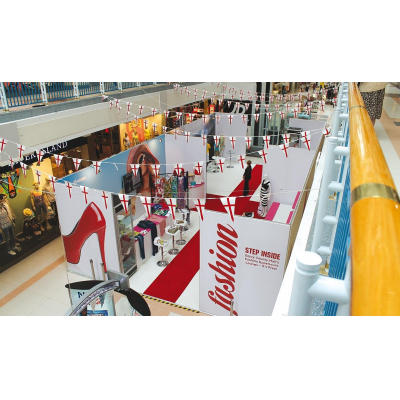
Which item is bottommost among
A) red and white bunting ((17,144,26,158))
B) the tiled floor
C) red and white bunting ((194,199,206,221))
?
the tiled floor

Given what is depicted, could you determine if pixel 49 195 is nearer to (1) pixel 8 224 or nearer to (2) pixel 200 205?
(1) pixel 8 224

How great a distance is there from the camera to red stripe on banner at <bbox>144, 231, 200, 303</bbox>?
7258mm

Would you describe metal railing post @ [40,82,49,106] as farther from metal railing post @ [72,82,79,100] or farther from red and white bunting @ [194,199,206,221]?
red and white bunting @ [194,199,206,221]

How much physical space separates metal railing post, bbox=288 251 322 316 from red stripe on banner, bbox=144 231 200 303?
263 inches

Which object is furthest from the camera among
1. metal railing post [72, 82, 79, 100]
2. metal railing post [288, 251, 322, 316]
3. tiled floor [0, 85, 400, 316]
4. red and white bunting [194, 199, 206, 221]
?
metal railing post [72, 82, 79, 100]

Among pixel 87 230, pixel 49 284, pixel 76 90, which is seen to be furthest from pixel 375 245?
pixel 76 90

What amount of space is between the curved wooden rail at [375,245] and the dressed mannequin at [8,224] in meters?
8.87

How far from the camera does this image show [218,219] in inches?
222

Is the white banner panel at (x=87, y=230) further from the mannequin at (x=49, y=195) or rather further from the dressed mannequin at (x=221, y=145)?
the dressed mannequin at (x=221, y=145)

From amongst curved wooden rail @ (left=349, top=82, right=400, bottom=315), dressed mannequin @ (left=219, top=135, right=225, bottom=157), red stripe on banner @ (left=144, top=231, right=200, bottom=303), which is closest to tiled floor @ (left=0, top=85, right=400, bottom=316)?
red stripe on banner @ (left=144, top=231, right=200, bottom=303)

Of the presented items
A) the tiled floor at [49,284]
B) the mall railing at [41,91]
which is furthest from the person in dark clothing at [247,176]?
the mall railing at [41,91]

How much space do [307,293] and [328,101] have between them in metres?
26.6

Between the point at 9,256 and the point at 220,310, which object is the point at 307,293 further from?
the point at 9,256

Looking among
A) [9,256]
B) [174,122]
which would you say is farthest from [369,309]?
[174,122]
